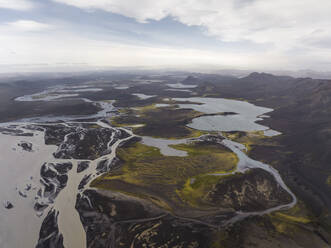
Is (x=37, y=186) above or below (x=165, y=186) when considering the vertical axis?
below

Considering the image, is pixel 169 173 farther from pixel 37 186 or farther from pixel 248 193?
pixel 37 186

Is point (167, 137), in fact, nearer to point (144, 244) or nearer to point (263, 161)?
point (263, 161)

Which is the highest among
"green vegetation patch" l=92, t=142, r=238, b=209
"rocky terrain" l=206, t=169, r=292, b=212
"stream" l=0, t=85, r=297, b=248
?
"rocky terrain" l=206, t=169, r=292, b=212

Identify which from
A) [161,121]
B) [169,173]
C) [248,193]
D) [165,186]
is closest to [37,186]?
[165,186]

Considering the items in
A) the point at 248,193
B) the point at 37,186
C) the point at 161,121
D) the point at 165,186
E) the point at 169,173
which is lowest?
the point at 37,186

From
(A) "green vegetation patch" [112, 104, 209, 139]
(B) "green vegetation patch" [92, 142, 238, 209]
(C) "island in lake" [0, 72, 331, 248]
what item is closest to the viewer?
(C) "island in lake" [0, 72, 331, 248]

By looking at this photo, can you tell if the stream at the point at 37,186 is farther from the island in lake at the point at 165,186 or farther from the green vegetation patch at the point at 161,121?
the green vegetation patch at the point at 161,121

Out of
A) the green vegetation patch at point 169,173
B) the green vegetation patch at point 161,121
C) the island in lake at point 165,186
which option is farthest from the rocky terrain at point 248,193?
the green vegetation patch at point 161,121

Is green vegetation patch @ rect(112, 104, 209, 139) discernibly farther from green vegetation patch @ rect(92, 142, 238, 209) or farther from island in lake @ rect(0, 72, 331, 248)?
green vegetation patch @ rect(92, 142, 238, 209)

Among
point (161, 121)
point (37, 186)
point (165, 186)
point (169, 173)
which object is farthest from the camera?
point (161, 121)

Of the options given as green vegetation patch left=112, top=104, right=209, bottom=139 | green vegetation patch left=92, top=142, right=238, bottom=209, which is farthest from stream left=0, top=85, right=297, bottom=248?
green vegetation patch left=112, top=104, right=209, bottom=139
